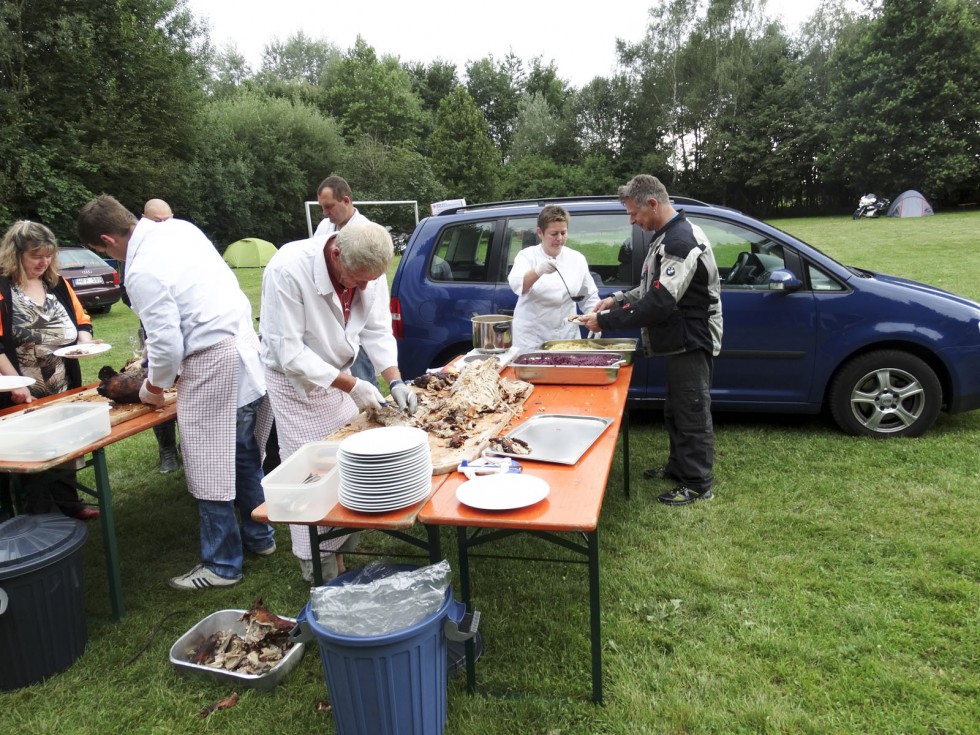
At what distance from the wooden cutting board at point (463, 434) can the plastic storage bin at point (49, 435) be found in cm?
116

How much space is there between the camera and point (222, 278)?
3.36m

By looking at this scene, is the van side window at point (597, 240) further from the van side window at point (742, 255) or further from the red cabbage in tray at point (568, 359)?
the red cabbage in tray at point (568, 359)

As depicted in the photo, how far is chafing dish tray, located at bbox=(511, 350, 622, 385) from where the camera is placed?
367 cm

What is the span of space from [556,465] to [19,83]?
992 inches

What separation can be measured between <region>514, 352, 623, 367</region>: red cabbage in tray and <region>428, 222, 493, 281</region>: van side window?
5.48 feet

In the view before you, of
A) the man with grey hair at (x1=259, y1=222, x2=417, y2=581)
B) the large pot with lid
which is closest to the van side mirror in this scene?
the large pot with lid

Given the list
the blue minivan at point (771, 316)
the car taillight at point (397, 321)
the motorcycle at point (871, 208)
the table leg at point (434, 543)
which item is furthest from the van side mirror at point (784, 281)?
the motorcycle at point (871, 208)

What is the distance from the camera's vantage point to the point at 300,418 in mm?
3084

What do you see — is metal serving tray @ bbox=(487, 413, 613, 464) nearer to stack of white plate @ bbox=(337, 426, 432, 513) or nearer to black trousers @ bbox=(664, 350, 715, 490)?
stack of white plate @ bbox=(337, 426, 432, 513)

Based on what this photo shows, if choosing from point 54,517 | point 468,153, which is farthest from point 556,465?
point 468,153

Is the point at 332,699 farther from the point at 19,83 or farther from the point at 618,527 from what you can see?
the point at 19,83

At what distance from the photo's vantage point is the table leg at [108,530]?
10.2 feet

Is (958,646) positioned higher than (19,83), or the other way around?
(19,83)

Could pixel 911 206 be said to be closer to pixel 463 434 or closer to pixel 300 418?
pixel 463 434
